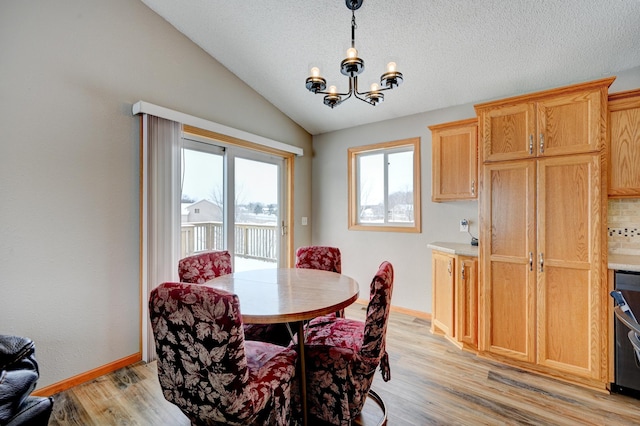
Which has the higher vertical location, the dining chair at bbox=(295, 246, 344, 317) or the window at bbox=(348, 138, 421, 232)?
the window at bbox=(348, 138, 421, 232)

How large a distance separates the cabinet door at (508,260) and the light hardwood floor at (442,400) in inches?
9.7

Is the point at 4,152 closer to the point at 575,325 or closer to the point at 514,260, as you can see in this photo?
the point at 514,260

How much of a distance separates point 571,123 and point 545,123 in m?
0.16

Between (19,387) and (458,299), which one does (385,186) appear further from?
(19,387)

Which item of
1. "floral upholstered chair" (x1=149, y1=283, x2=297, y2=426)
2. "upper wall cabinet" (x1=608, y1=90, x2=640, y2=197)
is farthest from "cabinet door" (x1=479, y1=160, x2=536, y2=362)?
"floral upholstered chair" (x1=149, y1=283, x2=297, y2=426)

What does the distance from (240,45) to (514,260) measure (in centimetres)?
319

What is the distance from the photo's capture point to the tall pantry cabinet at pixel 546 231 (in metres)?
2.12

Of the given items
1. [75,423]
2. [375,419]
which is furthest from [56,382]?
[375,419]

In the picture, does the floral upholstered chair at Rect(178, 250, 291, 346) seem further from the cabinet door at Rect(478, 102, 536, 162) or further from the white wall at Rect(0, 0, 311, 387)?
the cabinet door at Rect(478, 102, 536, 162)

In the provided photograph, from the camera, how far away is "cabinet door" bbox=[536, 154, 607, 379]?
2.11 m

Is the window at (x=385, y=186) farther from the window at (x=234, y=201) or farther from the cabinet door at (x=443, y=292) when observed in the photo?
the window at (x=234, y=201)

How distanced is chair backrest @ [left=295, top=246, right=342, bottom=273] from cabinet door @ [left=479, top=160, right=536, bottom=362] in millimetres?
A: 1293

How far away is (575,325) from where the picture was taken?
2.19 meters

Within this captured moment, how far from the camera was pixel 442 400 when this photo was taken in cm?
201
